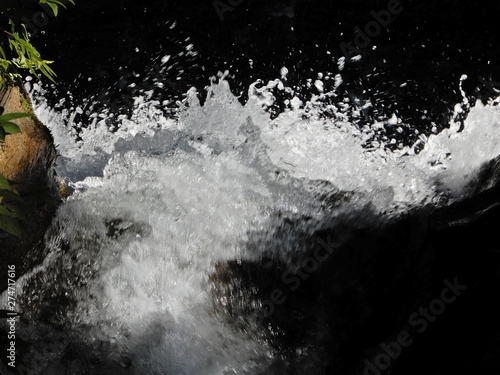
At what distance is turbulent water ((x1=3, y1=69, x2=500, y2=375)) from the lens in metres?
2.73

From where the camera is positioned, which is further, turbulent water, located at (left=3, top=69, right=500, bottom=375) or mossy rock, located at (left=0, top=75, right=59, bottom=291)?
turbulent water, located at (left=3, top=69, right=500, bottom=375)

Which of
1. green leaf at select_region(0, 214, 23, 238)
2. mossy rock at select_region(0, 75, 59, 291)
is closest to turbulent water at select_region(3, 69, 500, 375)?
mossy rock at select_region(0, 75, 59, 291)

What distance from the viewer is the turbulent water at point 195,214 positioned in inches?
108

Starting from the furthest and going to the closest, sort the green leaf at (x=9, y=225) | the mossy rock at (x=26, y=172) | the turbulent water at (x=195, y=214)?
1. the turbulent water at (x=195, y=214)
2. the mossy rock at (x=26, y=172)
3. the green leaf at (x=9, y=225)

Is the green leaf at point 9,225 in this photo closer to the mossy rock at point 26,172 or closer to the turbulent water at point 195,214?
the mossy rock at point 26,172

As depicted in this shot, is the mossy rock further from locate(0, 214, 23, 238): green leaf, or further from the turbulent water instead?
locate(0, 214, 23, 238): green leaf

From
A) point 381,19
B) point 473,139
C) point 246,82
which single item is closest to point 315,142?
point 246,82

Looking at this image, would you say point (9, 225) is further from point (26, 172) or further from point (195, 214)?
point (195, 214)

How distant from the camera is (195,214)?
3.01 meters

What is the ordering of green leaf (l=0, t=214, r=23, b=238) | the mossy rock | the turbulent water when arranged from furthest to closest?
1. the turbulent water
2. the mossy rock
3. green leaf (l=0, t=214, r=23, b=238)

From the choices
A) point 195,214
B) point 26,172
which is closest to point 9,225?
point 26,172

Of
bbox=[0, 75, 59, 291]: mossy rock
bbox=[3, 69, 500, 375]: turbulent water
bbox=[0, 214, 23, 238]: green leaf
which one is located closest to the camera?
bbox=[0, 214, 23, 238]: green leaf

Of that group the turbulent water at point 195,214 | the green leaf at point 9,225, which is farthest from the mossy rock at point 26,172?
the green leaf at point 9,225

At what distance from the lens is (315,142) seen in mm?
3451
